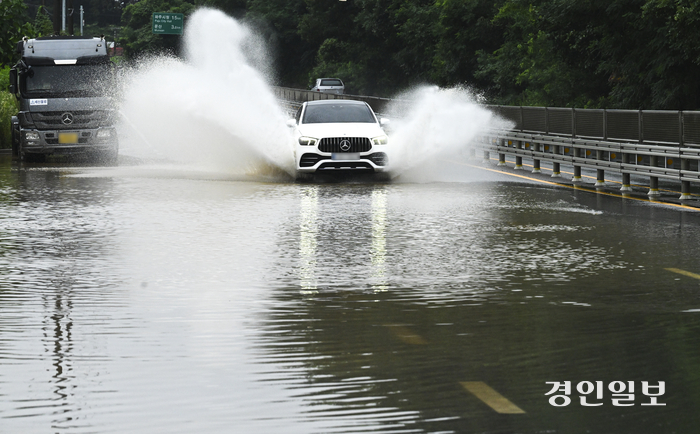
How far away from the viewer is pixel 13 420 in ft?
19.6

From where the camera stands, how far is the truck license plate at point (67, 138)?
3020 cm

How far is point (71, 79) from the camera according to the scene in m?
30.5

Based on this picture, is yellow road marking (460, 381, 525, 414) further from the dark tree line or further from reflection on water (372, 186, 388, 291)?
the dark tree line

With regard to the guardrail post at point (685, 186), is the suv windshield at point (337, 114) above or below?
above

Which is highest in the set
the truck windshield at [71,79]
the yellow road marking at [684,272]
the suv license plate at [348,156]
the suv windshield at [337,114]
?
the truck windshield at [71,79]

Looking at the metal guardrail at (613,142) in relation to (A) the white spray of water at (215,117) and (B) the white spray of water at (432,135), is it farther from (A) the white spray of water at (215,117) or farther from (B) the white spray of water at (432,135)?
(A) the white spray of water at (215,117)

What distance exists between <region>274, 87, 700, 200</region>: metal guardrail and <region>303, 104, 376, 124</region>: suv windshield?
14.4ft

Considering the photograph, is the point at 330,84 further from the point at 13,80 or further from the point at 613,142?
the point at 613,142

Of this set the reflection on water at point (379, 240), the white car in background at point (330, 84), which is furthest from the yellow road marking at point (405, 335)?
the white car in background at point (330, 84)

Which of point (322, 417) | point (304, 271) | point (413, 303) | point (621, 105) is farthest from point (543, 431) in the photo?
point (621, 105)

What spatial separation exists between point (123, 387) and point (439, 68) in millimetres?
66772

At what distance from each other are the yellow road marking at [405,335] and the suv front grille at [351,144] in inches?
585

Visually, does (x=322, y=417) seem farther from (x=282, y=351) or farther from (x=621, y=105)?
(x=621, y=105)

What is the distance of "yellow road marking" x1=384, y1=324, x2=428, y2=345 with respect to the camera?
805cm
